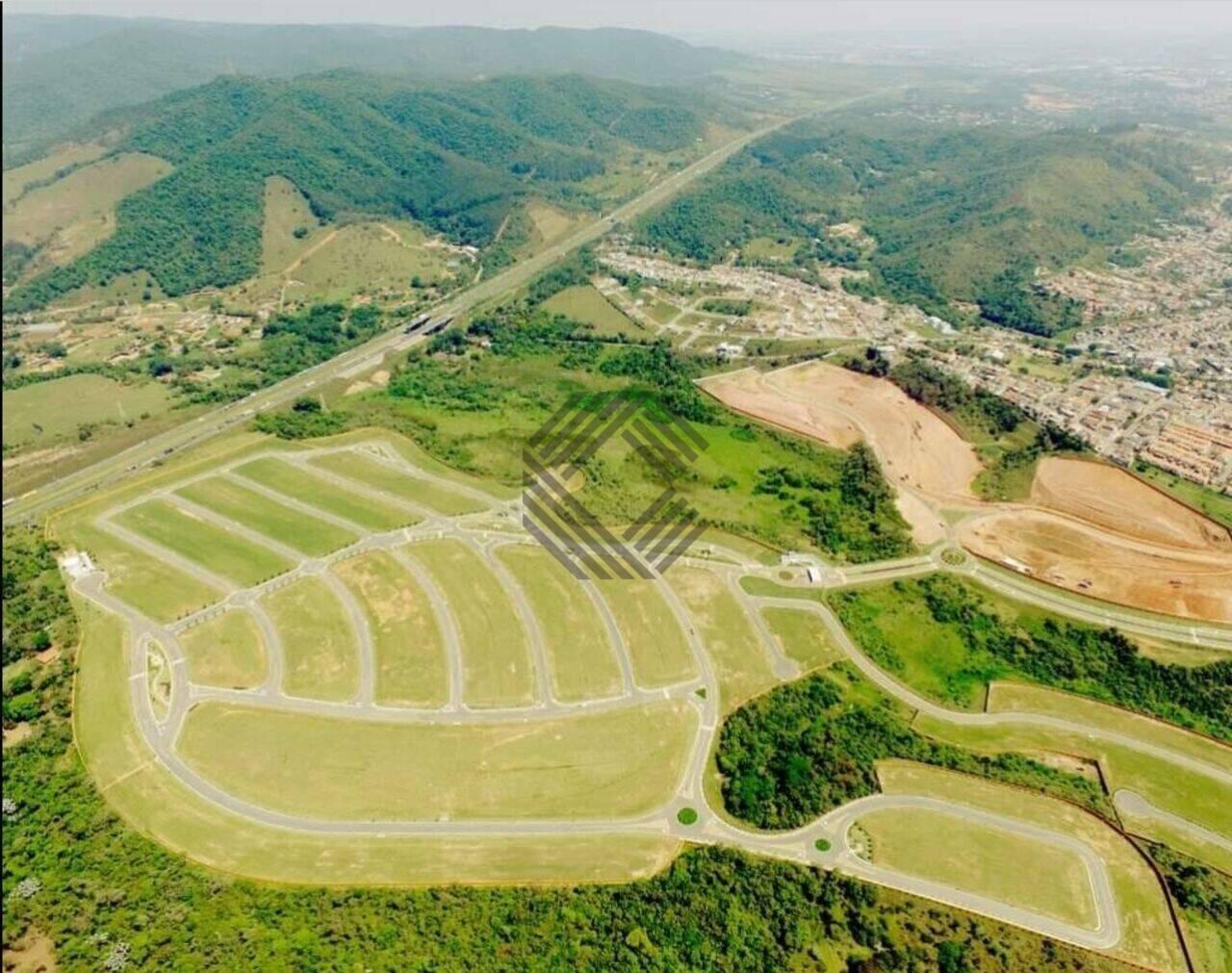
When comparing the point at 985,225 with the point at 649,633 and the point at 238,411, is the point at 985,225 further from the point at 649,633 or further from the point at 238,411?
the point at 238,411

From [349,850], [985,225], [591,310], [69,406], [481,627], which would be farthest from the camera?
[985,225]

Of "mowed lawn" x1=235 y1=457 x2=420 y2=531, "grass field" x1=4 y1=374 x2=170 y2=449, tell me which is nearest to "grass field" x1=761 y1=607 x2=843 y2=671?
"mowed lawn" x1=235 y1=457 x2=420 y2=531

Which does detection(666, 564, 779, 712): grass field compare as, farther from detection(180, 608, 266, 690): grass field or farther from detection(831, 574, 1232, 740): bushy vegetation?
detection(180, 608, 266, 690): grass field

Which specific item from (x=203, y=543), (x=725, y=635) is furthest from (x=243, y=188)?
(x=725, y=635)

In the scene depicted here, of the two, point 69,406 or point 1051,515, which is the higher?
A: point 1051,515

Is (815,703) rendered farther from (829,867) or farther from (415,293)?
(415,293)

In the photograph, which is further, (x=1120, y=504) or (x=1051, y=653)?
(x=1120, y=504)
